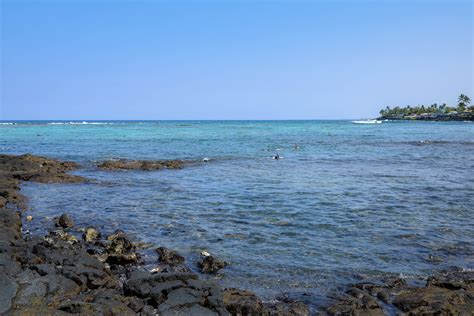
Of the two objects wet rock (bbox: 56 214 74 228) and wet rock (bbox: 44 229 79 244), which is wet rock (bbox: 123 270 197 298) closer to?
wet rock (bbox: 44 229 79 244)

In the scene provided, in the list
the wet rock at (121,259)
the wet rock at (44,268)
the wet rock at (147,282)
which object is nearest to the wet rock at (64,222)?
the wet rock at (121,259)

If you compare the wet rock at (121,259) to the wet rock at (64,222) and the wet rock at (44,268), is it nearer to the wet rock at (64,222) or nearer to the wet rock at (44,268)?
the wet rock at (44,268)

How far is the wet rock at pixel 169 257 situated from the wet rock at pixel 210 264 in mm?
643

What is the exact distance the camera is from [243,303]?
778 cm

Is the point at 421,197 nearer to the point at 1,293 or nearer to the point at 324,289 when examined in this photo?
the point at 324,289

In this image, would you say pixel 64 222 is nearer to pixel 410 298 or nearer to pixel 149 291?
pixel 149 291

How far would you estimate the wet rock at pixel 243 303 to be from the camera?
761 centimetres

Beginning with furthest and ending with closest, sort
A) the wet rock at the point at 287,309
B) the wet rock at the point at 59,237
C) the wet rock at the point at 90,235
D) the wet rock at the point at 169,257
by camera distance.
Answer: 1. the wet rock at the point at 90,235
2. the wet rock at the point at 59,237
3. the wet rock at the point at 169,257
4. the wet rock at the point at 287,309

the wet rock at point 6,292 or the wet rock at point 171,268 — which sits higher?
the wet rock at point 6,292

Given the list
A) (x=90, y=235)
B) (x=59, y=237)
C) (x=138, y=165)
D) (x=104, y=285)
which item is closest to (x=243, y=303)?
(x=104, y=285)

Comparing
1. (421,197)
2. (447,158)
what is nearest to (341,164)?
(447,158)

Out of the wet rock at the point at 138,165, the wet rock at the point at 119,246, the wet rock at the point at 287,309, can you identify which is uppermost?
the wet rock at the point at 138,165

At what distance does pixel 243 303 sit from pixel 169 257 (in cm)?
342

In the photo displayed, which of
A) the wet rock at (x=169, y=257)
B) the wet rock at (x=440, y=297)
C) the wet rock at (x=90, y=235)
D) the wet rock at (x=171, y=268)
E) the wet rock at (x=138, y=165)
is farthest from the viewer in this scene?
the wet rock at (x=138, y=165)
